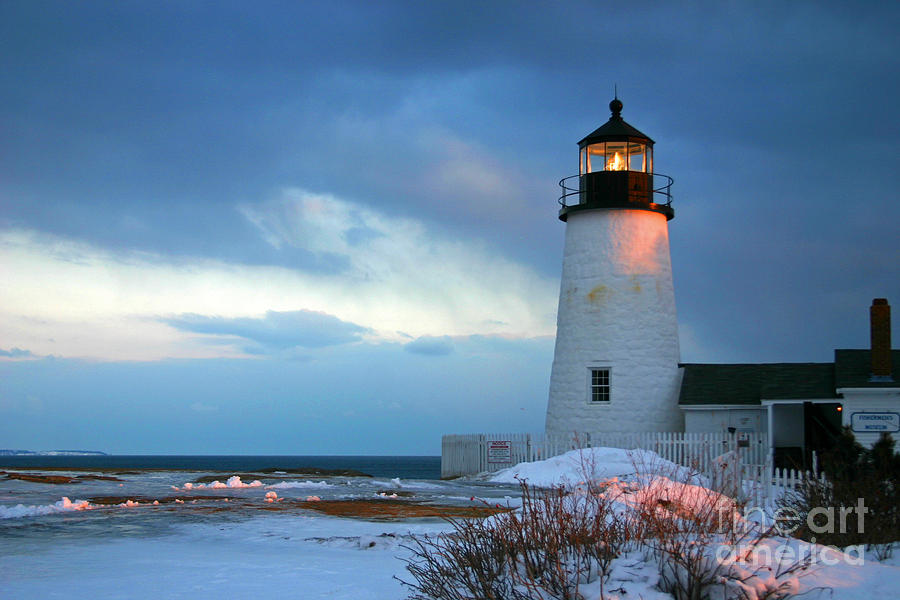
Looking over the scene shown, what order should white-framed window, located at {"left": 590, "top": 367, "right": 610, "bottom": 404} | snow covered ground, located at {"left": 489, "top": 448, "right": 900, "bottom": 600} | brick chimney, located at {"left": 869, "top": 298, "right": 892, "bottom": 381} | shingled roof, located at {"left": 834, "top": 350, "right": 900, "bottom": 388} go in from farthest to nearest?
white-framed window, located at {"left": 590, "top": 367, "right": 610, "bottom": 404}
brick chimney, located at {"left": 869, "top": 298, "right": 892, "bottom": 381}
shingled roof, located at {"left": 834, "top": 350, "right": 900, "bottom": 388}
snow covered ground, located at {"left": 489, "top": 448, "right": 900, "bottom": 600}

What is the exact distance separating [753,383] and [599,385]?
479 cm

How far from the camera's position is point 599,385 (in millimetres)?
28859

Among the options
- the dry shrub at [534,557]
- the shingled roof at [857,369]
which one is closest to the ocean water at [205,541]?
the dry shrub at [534,557]

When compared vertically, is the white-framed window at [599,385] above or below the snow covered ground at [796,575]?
above

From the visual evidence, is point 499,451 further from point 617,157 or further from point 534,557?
point 534,557

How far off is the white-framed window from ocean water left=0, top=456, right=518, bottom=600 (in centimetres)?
1043

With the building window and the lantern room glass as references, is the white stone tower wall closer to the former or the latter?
the building window

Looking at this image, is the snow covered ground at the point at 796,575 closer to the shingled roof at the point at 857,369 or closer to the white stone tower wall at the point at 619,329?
the shingled roof at the point at 857,369

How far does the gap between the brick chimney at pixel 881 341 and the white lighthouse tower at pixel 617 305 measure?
608 centimetres

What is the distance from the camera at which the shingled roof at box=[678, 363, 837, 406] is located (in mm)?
26438

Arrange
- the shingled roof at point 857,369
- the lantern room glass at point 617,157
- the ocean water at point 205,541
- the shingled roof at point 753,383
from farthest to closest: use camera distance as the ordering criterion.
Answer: the lantern room glass at point 617,157 → the shingled roof at point 753,383 → the shingled roof at point 857,369 → the ocean water at point 205,541

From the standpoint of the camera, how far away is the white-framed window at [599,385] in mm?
Answer: 28719

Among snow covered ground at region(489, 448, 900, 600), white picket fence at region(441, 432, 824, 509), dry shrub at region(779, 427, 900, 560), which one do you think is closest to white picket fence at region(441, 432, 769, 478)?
white picket fence at region(441, 432, 824, 509)

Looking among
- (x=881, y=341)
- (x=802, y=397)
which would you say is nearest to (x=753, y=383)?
(x=802, y=397)
